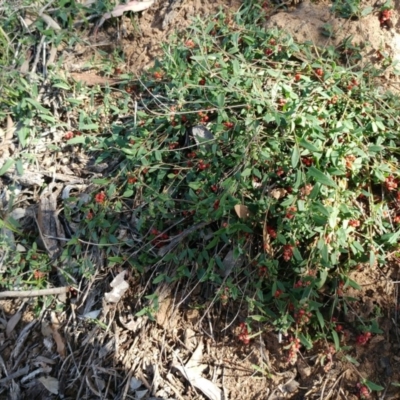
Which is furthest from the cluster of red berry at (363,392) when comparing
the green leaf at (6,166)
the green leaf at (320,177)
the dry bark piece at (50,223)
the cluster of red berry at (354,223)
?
the green leaf at (6,166)

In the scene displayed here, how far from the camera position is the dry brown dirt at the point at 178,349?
9.18 feet

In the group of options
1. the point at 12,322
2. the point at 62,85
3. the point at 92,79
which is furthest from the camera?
the point at 92,79

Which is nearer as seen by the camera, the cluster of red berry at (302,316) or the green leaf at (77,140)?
the cluster of red berry at (302,316)

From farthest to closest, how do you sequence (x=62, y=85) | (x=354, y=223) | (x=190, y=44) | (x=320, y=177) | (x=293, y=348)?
1. (x=62, y=85)
2. (x=190, y=44)
3. (x=354, y=223)
4. (x=293, y=348)
5. (x=320, y=177)

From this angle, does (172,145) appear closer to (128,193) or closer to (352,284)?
(128,193)

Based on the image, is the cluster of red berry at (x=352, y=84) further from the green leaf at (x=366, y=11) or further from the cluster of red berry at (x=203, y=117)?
the cluster of red berry at (x=203, y=117)

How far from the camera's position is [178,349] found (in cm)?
304

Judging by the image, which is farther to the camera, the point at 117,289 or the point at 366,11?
the point at 366,11

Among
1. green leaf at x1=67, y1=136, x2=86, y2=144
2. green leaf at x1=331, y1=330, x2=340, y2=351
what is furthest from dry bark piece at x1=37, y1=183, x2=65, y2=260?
green leaf at x1=331, y1=330, x2=340, y2=351

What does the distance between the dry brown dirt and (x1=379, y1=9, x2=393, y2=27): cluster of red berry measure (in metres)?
0.04

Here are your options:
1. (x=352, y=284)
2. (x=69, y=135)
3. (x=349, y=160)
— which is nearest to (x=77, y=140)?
(x=69, y=135)

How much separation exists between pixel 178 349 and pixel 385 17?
2.63m

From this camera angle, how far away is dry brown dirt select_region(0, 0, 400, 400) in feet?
9.18

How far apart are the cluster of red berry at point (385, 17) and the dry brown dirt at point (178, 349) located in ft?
0.13
